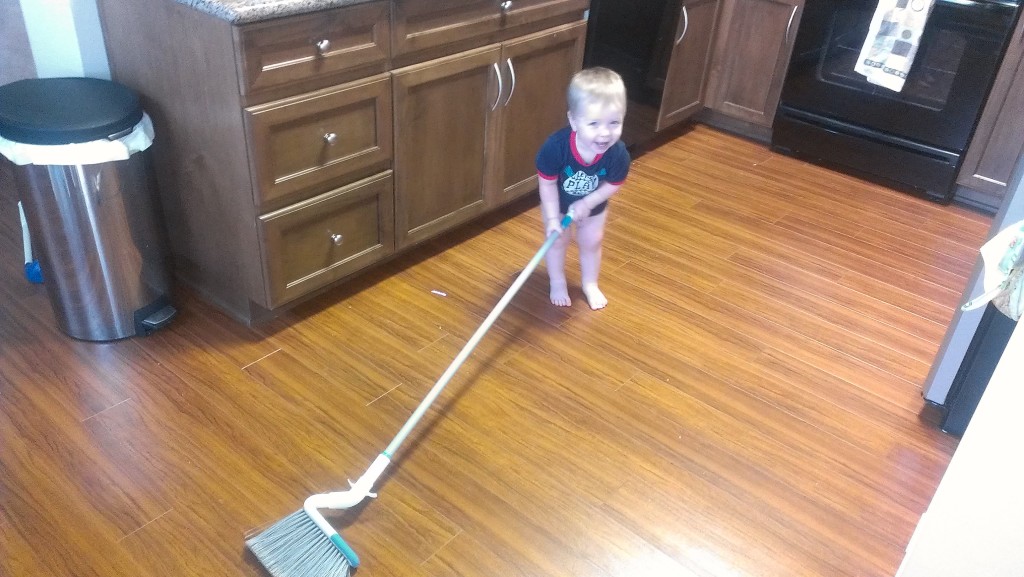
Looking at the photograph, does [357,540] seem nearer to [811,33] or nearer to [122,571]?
[122,571]

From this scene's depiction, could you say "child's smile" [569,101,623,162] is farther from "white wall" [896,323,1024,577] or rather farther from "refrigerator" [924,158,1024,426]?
"white wall" [896,323,1024,577]

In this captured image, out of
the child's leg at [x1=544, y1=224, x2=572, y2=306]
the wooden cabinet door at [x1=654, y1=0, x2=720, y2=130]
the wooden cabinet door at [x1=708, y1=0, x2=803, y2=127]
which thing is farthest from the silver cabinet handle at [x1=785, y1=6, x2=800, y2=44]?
the child's leg at [x1=544, y1=224, x2=572, y2=306]

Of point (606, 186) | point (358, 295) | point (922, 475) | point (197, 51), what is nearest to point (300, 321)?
point (358, 295)

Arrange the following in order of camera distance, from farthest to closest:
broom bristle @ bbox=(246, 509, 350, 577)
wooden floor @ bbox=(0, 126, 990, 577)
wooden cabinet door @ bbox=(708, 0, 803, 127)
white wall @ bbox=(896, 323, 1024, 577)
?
wooden cabinet door @ bbox=(708, 0, 803, 127) → wooden floor @ bbox=(0, 126, 990, 577) → broom bristle @ bbox=(246, 509, 350, 577) → white wall @ bbox=(896, 323, 1024, 577)

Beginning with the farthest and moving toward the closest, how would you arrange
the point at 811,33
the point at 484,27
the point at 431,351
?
1. the point at 811,33
2. the point at 484,27
3. the point at 431,351

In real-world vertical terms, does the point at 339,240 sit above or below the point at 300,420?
above

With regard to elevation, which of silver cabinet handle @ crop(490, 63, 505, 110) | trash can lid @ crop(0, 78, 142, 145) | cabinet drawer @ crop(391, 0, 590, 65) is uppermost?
cabinet drawer @ crop(391, 0, 590, 65)

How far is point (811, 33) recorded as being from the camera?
9.77ft

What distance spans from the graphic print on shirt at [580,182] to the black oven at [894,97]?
1.51 metres

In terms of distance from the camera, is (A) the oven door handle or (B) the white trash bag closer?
(B) the white trash bag

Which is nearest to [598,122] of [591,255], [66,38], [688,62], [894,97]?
[591,255]

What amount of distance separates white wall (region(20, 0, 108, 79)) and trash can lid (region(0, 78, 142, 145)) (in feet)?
0.22

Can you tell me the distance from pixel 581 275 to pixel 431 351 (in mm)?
570

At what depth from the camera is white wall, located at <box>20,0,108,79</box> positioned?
1.77 metres
